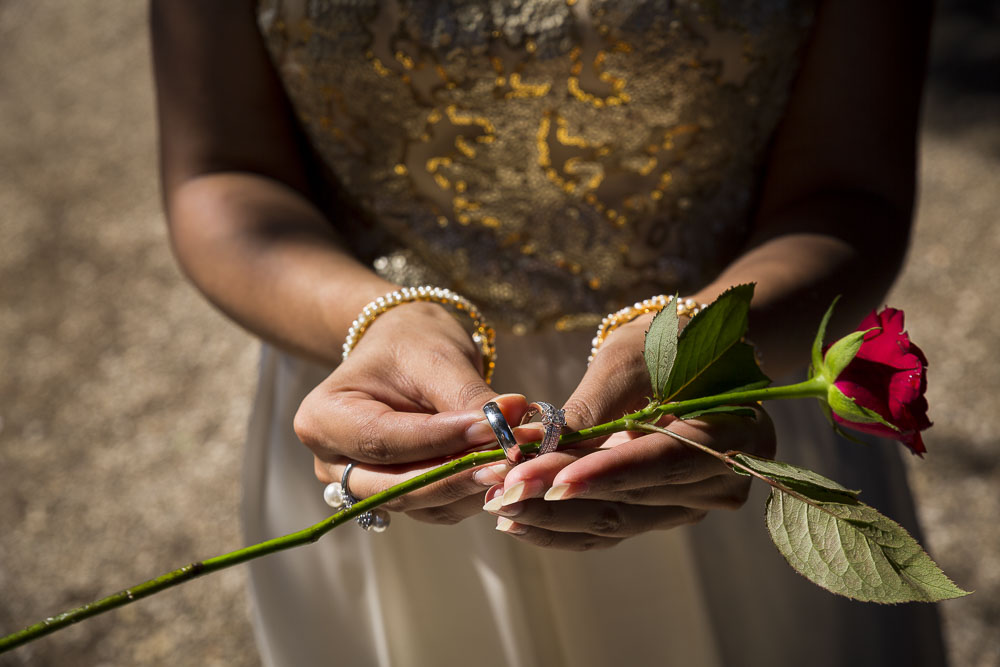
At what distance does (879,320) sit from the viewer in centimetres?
42

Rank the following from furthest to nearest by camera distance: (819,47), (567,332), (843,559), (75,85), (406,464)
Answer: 1. (75,85)
2. (567,332)
3. (819,47)
4. (406,464)
5. (843,559)

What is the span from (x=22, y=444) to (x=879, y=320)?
2.40m

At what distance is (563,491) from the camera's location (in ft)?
1.55

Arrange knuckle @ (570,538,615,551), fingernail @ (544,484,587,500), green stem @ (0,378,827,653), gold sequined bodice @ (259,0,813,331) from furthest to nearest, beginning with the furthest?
1. gold sequined bodice @ (259,0,813,331)
2. knuckle @ (570,538,615,551)
3. fingernail @ (544,484,587,500)
4. green stem @ (0,378,827,653)

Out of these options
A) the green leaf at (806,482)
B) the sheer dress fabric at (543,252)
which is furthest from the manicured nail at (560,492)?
the sheer dress fabric at (543,252)

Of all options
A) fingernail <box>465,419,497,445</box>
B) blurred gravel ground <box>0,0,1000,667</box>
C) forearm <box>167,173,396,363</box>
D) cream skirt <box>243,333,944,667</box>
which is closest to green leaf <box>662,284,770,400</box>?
fingernail <box>465,419,497,445</box>

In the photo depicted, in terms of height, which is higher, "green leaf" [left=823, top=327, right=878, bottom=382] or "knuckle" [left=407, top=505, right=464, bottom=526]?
"knuckle" [left=407, top=505, right=464, bottom=526]

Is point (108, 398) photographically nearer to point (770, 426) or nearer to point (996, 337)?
point (770, 426)

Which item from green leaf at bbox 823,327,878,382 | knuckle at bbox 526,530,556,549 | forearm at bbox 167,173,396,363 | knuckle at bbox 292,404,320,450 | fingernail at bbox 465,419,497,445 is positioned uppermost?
forearm at bbox 167,173,396,363

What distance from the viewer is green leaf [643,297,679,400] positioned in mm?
448

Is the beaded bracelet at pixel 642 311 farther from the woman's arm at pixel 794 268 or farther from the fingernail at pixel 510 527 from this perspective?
the fingernail at pixel 510 527

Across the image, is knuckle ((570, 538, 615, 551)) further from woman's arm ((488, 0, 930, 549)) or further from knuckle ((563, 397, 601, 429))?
knuckle ((563, 397, 601, 429))

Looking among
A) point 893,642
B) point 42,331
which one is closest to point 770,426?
point 893,642

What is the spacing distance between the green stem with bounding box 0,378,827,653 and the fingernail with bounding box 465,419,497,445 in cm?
1
